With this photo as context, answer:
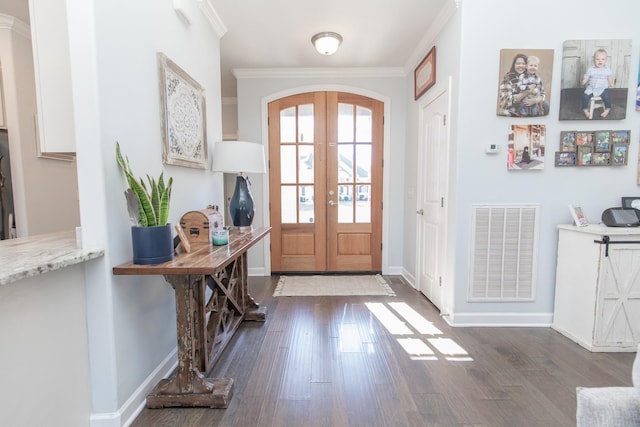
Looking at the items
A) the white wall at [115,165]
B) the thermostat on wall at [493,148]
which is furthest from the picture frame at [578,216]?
the white wall at [115,165]

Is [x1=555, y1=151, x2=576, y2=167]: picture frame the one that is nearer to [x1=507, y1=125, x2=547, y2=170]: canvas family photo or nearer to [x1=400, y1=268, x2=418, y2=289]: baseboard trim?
[x1=507, y1=125, x2=547, y2=170]: canvas family photo

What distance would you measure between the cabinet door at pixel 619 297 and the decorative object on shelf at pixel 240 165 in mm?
2501

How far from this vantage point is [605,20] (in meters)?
2.22

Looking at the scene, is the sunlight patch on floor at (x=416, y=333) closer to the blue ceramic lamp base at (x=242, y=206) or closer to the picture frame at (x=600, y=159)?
the blue ceramic lamp base at (x=242, y=206)

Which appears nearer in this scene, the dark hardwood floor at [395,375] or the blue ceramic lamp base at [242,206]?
the dark hardwood floor at [395,375]

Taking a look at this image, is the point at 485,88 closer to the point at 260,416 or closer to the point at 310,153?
the point at 310,153

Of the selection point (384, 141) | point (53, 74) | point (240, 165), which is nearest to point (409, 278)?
point (384, 141)

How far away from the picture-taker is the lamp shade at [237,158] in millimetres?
2256

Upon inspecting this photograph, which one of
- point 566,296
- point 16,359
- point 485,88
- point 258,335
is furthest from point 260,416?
point 485,88

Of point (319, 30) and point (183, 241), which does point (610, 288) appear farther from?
point (319, 30)

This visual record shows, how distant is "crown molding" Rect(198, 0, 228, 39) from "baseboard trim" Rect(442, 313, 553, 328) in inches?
124

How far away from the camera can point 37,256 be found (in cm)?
113

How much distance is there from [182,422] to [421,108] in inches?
129

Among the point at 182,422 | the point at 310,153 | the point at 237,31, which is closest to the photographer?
the point at 182,422
